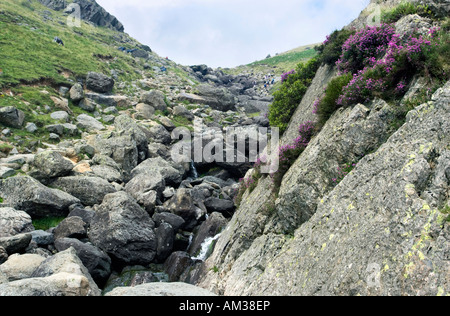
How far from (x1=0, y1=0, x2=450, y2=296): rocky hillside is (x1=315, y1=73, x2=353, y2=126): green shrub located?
0.06 metres

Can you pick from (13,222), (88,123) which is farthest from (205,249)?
(88,123)

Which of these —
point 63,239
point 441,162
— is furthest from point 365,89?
point 63,239

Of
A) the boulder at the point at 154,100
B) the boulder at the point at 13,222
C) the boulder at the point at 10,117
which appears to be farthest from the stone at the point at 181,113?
the boulder at the point at 13,222

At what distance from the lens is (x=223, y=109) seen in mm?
78375

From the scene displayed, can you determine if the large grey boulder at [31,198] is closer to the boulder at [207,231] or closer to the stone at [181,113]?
the boulder at [207,231]

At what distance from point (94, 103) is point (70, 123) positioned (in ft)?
39.2

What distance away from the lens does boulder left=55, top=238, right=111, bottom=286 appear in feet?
65.9

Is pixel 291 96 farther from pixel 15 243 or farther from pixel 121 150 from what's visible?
pixel 121 150

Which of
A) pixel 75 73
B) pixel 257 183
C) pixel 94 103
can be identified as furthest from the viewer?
pixel 75 73

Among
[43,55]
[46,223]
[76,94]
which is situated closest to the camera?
[46,223]

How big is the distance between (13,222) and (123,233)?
8229 mm

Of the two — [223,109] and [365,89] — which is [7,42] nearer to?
[223,109]

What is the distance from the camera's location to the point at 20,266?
16.9 m

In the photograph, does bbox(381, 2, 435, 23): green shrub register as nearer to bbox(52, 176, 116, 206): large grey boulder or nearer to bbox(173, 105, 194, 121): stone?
bbox(52, 176, 116, 206): large grey boulder
